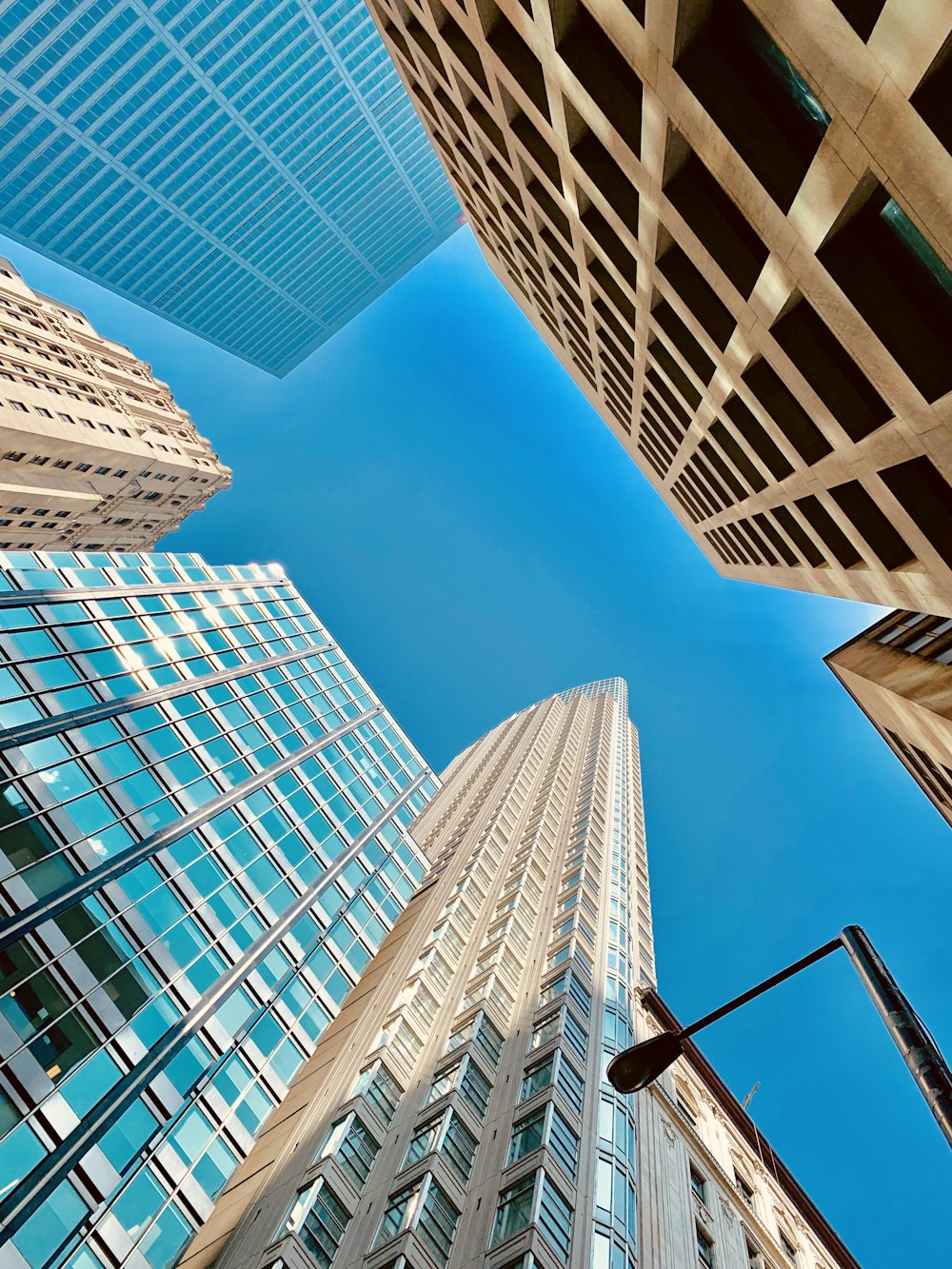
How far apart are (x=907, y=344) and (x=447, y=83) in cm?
2277

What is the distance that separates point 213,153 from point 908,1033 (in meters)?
149

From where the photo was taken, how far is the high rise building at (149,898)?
65.4 feet

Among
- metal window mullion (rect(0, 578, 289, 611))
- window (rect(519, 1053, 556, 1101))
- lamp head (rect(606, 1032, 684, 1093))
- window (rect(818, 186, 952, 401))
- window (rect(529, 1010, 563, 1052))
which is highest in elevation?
metal window mullion (rect(0, 578, 289, 611))

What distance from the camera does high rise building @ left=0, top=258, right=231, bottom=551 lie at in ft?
252

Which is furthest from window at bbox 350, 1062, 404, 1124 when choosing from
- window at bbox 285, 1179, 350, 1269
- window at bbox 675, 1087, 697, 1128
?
window at bbox 675, 1087, 697, 1128

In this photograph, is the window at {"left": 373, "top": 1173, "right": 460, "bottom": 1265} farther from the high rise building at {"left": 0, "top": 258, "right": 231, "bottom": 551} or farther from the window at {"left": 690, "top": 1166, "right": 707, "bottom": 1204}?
the high rise building at {"left": 0, "top": 258, "right": 231, "bottom": 551}

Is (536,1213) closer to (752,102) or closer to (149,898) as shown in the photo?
(149,898)

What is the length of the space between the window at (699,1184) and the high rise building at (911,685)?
2209 centimetres

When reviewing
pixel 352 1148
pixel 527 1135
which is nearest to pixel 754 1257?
pixel 527 1135

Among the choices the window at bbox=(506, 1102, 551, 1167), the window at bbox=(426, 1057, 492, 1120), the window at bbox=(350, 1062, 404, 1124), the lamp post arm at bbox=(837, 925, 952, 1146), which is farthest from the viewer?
the window at bbox=(426, 1057, 492, 1120)

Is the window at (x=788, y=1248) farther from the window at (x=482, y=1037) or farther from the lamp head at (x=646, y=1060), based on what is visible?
the lamp head at (x=646, y=1060)

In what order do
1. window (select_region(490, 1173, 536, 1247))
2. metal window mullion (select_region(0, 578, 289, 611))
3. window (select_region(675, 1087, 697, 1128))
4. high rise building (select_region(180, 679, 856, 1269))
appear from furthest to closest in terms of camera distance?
window (select_region(675, 1087, 697, 1128)), metal window mullion (select_region(0, 578, 289, 611)), high rise building (select_region(180, 679, 856, 1269)), window (select_region(490, 1173, 536, 1247))

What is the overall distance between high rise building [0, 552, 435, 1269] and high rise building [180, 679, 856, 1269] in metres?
3.17

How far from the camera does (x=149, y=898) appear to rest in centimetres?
2669
